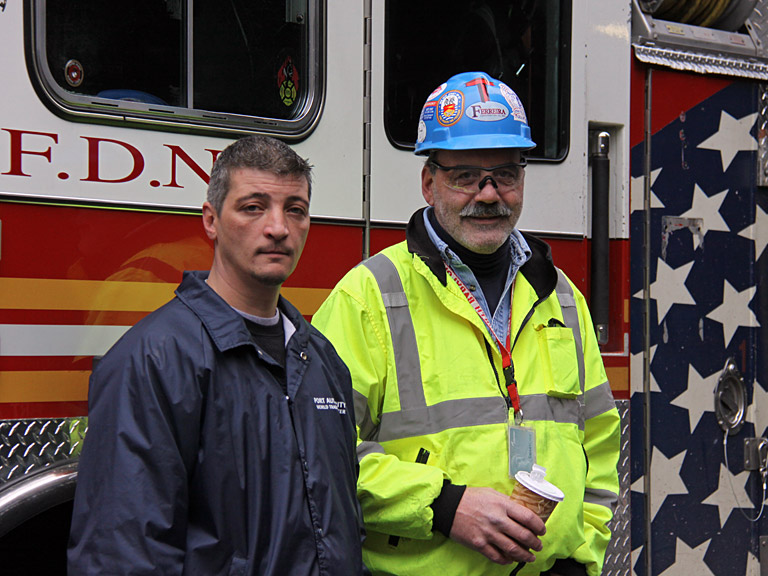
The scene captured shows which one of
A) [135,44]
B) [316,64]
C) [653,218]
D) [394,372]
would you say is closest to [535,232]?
[653,218]

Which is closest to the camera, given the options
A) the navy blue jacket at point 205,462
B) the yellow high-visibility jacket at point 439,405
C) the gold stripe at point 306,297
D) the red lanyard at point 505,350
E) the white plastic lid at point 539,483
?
the navy blue jacket at point 205,462

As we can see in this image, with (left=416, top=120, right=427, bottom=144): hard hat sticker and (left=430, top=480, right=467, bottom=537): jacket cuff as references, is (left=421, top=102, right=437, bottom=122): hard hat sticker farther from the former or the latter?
(left=430, top=480, right=467, bottom=537): jacket cuff

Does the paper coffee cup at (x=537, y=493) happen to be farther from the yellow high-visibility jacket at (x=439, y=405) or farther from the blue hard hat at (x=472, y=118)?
the blue hard hat at (x=472, y=118)

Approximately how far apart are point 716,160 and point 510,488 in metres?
2.16

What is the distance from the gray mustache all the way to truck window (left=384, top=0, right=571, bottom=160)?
2.23 ft

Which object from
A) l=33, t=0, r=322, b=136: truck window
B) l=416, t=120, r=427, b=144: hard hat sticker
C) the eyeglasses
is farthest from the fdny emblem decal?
the eyeglasses

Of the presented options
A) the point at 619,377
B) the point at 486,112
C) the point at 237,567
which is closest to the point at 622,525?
the point at 619,377

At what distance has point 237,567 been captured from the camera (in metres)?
1.65

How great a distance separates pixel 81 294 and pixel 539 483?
1.26m

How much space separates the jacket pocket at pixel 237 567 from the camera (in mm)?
1649

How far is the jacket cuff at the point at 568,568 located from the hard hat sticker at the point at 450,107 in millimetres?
1140

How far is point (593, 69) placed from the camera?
3555 millimetres

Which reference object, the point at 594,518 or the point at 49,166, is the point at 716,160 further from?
the point at 49,166

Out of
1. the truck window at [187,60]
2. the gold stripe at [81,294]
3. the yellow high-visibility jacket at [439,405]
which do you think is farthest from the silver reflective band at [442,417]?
the truck window at [187,60]
